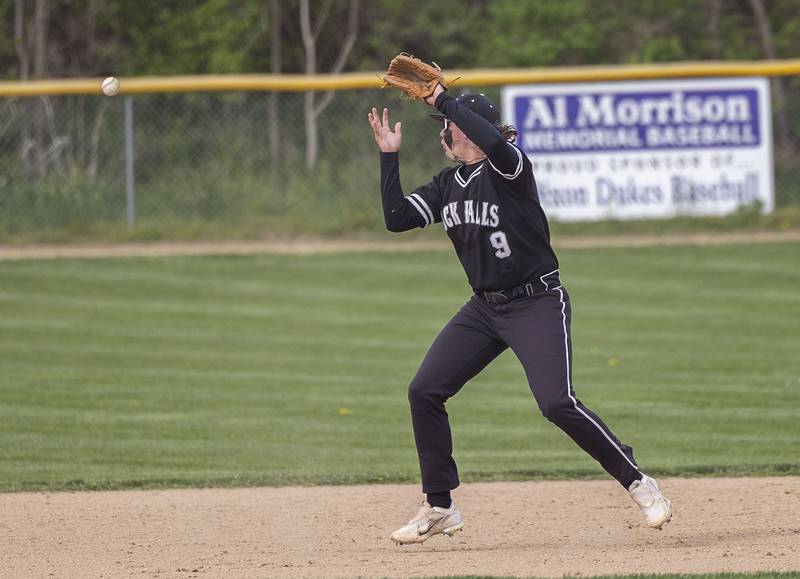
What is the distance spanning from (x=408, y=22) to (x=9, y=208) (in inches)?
552

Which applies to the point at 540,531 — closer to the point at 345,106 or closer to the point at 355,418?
the point at 355,418

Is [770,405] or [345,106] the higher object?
[345,106]

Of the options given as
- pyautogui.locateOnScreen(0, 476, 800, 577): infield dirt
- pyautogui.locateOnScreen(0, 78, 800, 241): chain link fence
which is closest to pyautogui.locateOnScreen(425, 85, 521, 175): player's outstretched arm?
pyautogui.locateOnScreen(0, 476, 800, 577): infield dirt

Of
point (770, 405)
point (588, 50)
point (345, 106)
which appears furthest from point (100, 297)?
point (588, 50)

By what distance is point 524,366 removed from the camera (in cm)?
546

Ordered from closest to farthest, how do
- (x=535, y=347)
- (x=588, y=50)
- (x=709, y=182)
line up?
(x=535, y=347) < (x=709, y=182) < (x=588, y=50)

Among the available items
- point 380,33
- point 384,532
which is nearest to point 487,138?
point 384,532

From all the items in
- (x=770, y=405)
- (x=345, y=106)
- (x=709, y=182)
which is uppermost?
(x=345, y=106)

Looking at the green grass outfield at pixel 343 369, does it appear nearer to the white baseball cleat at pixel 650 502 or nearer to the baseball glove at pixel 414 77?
the white baseball cleat at pixel 650 502

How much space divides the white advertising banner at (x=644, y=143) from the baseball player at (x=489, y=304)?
31.7 feet

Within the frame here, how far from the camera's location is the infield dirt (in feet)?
17.1

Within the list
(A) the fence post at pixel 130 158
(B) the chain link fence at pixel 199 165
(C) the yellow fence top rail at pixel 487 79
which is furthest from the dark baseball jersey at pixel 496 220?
(A) the fence post at pixel 130 158

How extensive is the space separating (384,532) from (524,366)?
1.12 m

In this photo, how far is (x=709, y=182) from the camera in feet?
50.2
